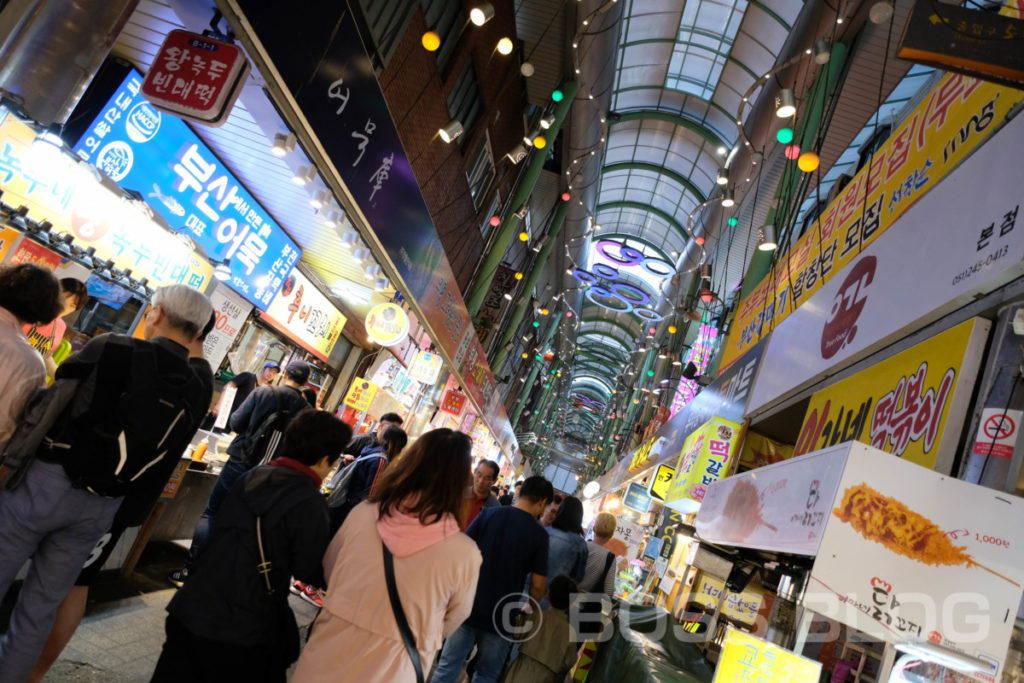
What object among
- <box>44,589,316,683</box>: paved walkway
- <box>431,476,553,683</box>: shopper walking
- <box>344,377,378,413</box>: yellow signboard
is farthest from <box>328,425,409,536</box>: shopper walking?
<box>344,377,378,413</box>: yellow signboard

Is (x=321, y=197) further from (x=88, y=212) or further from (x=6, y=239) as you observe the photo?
(x=6, y=239)

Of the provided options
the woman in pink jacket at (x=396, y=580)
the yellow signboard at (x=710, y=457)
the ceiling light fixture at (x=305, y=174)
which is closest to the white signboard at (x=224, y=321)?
the ceiling light fixture at (x=305, y=174)

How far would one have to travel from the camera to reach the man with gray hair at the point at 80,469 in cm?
253

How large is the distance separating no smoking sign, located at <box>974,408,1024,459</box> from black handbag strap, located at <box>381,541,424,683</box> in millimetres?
2709

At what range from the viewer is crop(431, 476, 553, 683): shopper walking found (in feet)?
13.3

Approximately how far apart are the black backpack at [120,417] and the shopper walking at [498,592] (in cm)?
213

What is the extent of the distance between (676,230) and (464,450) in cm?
2436

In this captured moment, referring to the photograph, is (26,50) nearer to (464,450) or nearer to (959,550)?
(464,450)

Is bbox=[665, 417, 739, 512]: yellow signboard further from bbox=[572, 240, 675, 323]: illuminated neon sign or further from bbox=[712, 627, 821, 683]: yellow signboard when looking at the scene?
bbox=[572, 240, 675, 323]: illuminated neon sign

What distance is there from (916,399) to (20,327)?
15.0 ft

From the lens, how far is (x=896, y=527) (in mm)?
2473

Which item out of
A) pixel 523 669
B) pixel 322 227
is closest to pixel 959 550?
pixel 523 669

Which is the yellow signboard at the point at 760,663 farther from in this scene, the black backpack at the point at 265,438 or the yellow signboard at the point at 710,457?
the yellow signboard at the point at 710,457

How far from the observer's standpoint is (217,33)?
4301 mm
